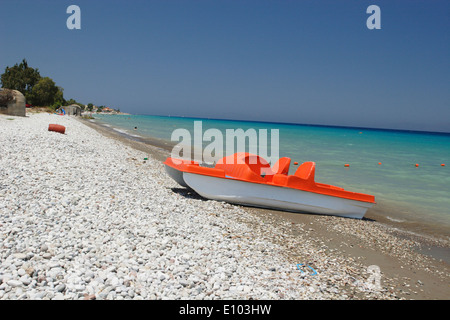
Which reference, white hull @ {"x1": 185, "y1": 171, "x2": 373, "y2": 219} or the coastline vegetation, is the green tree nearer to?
the coastline vegetation

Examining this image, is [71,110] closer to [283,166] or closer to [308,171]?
[283,166]

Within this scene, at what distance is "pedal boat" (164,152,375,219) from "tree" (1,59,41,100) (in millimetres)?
58689

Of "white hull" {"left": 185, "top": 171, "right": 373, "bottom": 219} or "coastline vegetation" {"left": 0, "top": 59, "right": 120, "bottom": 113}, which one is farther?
"coastline vegetation" {"left": 0, "top": 59, "right": 120, "bottom": 113}

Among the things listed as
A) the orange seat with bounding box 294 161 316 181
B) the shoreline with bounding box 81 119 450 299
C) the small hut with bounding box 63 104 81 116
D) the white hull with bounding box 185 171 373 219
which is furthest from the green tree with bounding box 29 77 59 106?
the orange seat with bounding box 294 161 316 181

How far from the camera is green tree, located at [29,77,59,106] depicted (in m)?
52.7

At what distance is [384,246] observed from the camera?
716 cm

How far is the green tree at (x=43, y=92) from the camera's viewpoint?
52656mm

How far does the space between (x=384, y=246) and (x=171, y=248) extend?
5.45 m

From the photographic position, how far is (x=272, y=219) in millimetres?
8086

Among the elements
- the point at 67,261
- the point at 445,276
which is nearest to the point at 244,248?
the point at 67,261

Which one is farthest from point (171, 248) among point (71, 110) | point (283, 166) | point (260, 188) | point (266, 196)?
point (71, 110)

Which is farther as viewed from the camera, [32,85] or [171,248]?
[32,85]

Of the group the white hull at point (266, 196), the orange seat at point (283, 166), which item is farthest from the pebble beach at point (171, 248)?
the orange seat at point (283, 166)
